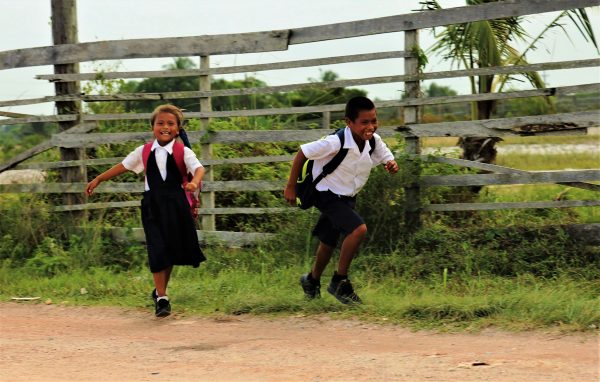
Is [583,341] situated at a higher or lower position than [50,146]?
lower

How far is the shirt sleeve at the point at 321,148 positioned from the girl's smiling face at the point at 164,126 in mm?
974

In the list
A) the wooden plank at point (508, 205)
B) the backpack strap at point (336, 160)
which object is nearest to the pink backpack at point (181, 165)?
the backpack strap at point (336, 160)

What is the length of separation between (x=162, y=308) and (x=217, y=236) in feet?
7.07

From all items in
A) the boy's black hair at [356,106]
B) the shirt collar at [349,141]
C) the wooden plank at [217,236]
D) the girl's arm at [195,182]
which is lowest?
the wooden plank at [217,236]

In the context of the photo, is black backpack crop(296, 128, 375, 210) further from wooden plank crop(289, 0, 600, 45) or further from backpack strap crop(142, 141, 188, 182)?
wooden plank crop(289, 0, 600, 45)

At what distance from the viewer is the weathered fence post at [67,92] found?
9008mm

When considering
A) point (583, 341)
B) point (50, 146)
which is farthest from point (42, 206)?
point (583, 341)

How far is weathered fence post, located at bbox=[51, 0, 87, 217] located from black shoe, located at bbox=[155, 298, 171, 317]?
9.97ft

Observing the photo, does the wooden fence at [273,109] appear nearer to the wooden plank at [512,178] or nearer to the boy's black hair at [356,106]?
the wooden plank at [512,178]

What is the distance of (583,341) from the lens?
4.95m

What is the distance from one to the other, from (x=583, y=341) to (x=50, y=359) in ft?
10.3

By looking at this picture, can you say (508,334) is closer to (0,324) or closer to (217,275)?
(217,275)

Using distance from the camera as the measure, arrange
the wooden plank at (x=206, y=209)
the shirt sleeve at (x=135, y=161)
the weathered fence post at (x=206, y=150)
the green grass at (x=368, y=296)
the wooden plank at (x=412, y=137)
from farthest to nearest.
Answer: the weathered fence post at (x=206, y=150)
the wooden plank at (x=206, y=209)
the wooden plank at (x=412, y=137)
the shirt sleeve at (x=135, y=161)
the green grass at (x=368, y=296)

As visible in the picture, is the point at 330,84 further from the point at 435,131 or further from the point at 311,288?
the point at 311,288
